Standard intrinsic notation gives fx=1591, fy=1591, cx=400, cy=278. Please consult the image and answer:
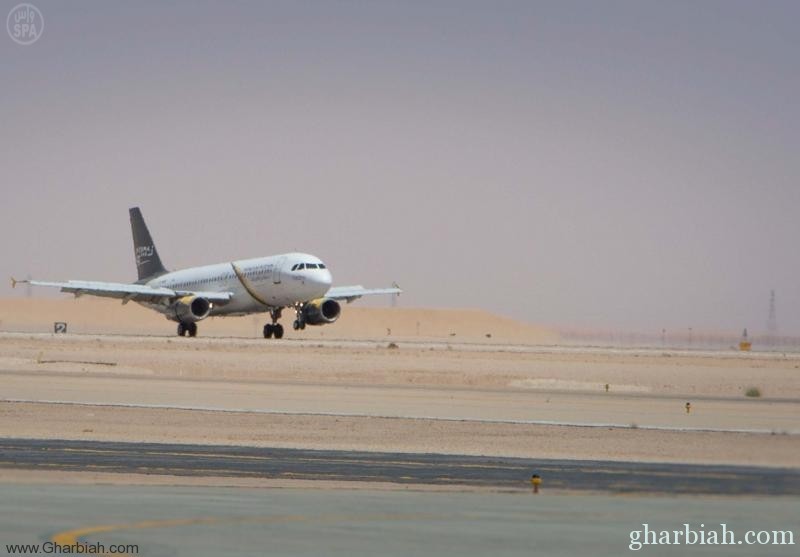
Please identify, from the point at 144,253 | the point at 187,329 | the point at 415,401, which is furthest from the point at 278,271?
the point at 415,401

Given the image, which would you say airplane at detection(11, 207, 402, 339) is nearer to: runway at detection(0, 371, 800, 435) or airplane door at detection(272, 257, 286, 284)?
airplane door at detection(272, 257, 286, 284)

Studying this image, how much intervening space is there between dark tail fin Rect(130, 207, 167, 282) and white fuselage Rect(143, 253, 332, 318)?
1207 cm

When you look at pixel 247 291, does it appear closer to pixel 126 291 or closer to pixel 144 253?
pixel 126 291

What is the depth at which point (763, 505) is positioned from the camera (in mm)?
17875

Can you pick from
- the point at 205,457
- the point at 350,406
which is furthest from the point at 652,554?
the point at 350,406

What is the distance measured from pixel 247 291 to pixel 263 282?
202 centimetres

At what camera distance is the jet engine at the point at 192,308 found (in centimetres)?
9462

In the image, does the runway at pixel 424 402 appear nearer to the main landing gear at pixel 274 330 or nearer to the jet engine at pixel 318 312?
the jet engine at pixel 318 312

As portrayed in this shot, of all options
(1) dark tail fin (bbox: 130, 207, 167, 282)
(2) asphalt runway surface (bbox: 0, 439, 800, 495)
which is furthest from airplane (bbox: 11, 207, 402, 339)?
(2) asphalt runway surface (bbox: 0, 439, 800, 495)

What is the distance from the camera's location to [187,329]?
9806 centimetres

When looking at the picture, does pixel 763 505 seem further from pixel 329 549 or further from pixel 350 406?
pixel 350 406

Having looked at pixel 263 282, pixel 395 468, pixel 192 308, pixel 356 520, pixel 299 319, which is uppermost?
pixel 263 282

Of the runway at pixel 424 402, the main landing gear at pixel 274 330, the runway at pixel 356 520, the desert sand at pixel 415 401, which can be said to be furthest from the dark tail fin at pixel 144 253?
the runway at pixel 356 520

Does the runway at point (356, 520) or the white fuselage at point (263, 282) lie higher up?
the white fuselage at point (263, 282)
